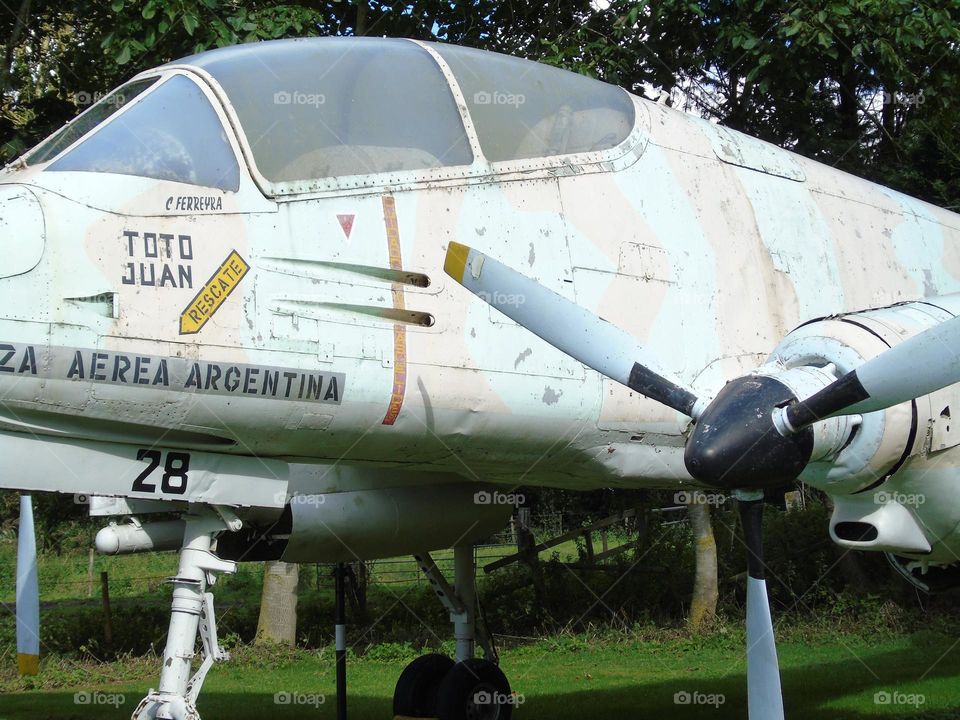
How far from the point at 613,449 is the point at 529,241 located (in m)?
1.36

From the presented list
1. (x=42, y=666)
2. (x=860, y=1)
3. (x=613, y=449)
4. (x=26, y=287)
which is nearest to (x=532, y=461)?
(x=613, y=449)

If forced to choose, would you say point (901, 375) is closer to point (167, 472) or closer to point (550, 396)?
point (550, 396)

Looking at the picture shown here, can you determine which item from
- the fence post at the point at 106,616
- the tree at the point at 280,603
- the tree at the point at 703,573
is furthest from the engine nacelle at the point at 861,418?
the fence post at the point at 106,616

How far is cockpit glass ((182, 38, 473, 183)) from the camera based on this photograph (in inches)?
234

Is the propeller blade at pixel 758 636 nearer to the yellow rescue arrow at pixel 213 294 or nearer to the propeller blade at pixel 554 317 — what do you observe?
the propeller blade at pixel 554 317

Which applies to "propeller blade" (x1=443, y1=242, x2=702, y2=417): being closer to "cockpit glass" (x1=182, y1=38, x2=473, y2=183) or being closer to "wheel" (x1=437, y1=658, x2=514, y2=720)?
"cockpit glass" (x1=182, y1=38, x2=473, y2=183)

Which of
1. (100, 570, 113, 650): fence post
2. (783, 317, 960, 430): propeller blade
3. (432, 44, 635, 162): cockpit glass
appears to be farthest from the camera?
(100, 570, 113, 650): fence post

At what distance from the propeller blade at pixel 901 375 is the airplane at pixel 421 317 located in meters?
0.01

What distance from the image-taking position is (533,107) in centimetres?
684

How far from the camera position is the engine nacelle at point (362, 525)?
7754 millimetres

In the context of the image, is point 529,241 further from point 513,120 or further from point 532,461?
point 532,461

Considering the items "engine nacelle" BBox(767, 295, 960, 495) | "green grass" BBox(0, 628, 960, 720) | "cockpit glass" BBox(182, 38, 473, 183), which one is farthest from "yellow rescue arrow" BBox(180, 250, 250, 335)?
"green grass" BBox(0, 628, 960, 720)

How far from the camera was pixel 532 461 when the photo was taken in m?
6.67

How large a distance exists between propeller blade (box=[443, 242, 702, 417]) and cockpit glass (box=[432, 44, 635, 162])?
3.53 ft
